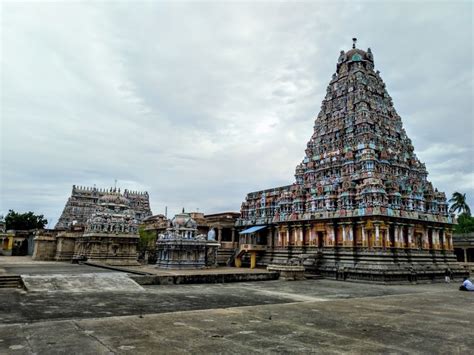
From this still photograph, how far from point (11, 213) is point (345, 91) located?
6516cm

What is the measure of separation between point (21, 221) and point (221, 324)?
2784 inches

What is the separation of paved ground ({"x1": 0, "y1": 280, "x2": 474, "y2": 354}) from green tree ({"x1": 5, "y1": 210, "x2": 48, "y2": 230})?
6041cm

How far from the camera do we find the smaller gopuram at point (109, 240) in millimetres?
37406

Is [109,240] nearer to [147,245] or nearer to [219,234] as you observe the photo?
[147,245]

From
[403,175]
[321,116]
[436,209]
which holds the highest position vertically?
[321,116]

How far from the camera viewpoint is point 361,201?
29.0m

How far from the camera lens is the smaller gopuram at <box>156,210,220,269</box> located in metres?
33.1

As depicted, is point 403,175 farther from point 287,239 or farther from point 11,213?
point 11,213

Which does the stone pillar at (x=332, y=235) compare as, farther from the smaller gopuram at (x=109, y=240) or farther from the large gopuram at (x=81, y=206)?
the large gopuram at (x=81, y=206)

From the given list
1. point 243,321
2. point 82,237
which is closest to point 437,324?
point 243,321

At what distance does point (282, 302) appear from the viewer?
49.2 feet

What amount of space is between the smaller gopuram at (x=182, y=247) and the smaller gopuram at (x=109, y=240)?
6171 mm

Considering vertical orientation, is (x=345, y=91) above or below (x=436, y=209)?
above

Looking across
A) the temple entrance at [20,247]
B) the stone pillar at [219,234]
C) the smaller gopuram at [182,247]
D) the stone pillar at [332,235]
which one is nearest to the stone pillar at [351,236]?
the stone pillar at [332,235]
